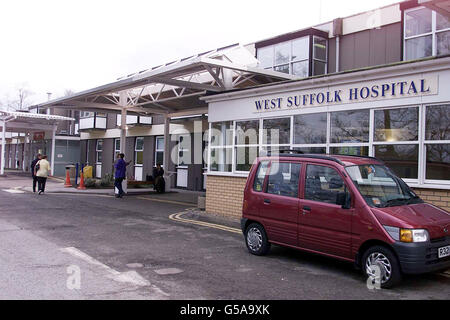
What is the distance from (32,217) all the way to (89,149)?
2191 centimetres

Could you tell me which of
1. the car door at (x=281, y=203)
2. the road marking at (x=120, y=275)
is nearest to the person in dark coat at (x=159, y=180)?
the road marking at (x=120, y=275)

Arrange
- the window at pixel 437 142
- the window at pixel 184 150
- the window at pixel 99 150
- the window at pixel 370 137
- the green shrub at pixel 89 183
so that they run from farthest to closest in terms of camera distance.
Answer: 1. the window at pixel 99 150
2. the window at pixel 184 150
3. the green shrub at pixel 89 183
4. the window at pixel 370 137
5. the window at pixel 437 142

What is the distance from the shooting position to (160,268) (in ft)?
20.3

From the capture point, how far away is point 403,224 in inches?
208

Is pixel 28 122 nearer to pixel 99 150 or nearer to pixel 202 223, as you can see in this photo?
pixel 99 150

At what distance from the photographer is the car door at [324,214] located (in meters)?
5.90

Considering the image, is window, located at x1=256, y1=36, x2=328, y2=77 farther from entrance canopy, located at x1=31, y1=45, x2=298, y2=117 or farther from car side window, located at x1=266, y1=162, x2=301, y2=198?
car side window, located at x1=266, y1=162, x2=301, y2=198

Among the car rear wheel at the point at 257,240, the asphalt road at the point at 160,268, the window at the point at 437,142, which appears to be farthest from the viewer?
the window at the point at 437,142

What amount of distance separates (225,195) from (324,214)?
5.81 m

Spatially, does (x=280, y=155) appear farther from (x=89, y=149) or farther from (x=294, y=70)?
(x=89, y=149)

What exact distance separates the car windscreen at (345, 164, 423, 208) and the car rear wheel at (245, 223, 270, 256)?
6.45ft

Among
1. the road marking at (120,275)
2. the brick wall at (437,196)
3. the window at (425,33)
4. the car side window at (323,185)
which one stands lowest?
the road marking at (120,275)

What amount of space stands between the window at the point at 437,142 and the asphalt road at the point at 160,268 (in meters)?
2.17

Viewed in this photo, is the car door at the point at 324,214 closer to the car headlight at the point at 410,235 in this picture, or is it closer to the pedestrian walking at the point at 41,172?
the car headlight at the point at 410,235
